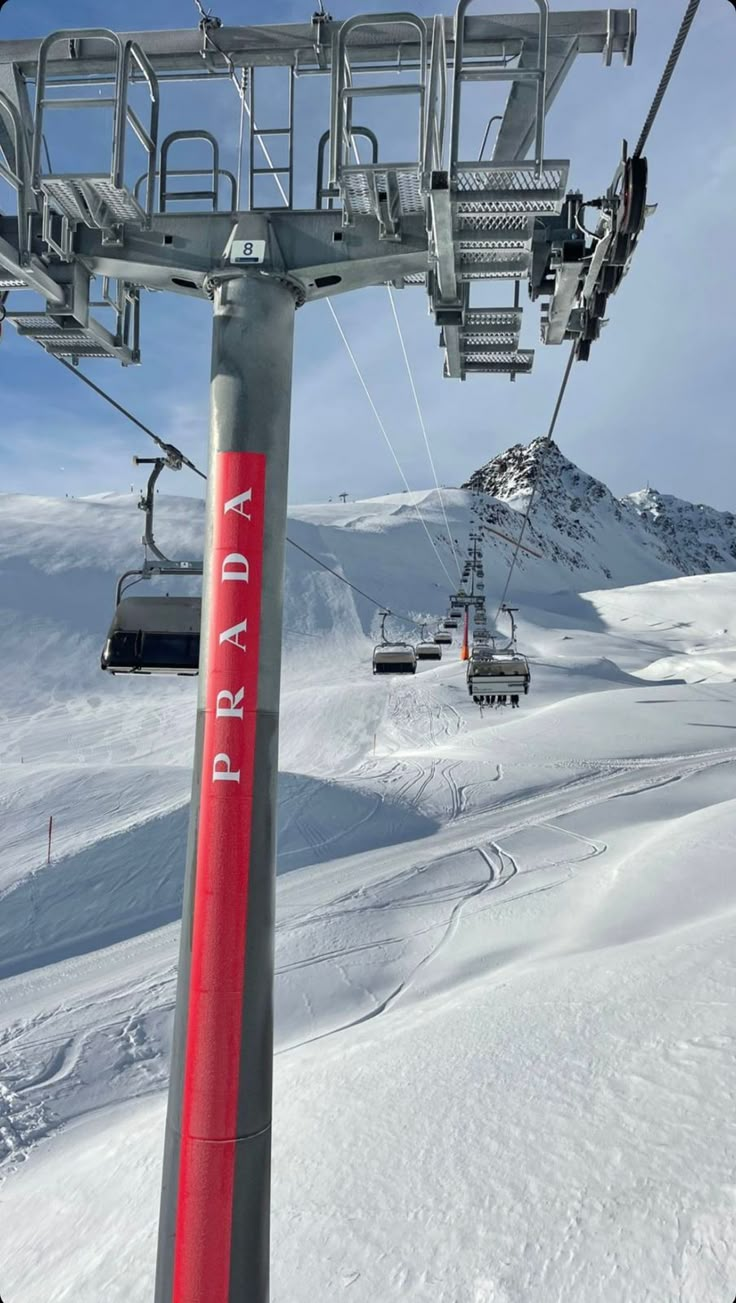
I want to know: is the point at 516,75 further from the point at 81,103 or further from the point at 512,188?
the point at 81,103

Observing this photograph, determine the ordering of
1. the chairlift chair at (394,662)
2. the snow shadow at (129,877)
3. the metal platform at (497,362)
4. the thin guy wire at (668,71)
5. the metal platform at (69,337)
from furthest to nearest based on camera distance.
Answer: the chairlift chair at (394,662) → the snow shadow at (129,877) → the metal platform at (497,362) → the metal platform at (69,337) → the thin guy wire at (668,71)

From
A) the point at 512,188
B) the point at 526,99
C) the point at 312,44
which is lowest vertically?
the point at 512,188

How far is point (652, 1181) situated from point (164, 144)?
6041 mm

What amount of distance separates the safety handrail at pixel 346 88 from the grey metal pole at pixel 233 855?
68cm

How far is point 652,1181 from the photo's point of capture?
4.61m

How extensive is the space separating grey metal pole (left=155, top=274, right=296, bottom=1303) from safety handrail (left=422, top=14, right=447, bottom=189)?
87cm

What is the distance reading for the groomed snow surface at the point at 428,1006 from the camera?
15.2 ft

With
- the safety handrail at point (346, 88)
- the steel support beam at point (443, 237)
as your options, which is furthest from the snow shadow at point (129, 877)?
the safety handrail at point (346, 88)

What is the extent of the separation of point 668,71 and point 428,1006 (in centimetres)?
898

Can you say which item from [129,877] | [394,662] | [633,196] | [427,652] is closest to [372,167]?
[633,196]

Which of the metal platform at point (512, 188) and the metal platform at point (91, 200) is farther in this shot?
the metal platform at point (91, 200)

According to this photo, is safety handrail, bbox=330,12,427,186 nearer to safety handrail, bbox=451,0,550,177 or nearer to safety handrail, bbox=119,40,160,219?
safety handrail, bbox=451,0,550,177

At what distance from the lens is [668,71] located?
148 inches

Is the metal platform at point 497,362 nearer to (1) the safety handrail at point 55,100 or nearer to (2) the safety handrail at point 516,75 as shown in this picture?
(2) the safety handrail at point 516,75
